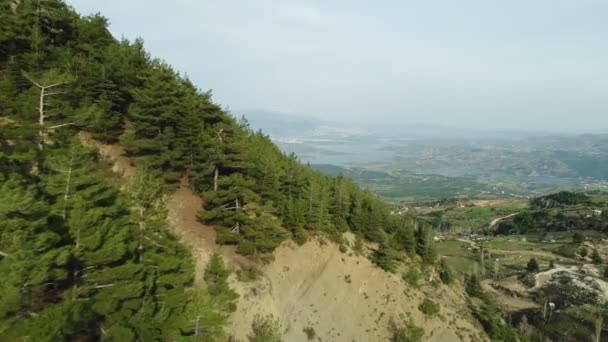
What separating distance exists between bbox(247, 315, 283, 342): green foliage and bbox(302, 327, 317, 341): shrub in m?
2.89

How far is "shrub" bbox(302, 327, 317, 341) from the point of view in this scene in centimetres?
3574

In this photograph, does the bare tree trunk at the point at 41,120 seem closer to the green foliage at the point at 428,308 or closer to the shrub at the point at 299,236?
the shrub at the point at 299,236

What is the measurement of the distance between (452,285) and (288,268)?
89.7 feet

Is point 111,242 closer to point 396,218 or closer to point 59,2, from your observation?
point 59,2

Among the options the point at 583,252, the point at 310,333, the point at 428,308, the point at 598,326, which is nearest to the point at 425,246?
the point at 428,308

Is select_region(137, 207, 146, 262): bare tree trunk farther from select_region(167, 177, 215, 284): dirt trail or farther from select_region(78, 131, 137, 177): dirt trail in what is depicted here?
select_region(78, 131, 137, 177): dirt trail

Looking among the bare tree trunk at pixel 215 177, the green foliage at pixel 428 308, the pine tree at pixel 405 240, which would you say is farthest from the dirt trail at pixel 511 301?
the bare tree trunk at pixel 215 177

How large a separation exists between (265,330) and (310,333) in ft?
17.6

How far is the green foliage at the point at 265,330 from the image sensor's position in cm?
3170

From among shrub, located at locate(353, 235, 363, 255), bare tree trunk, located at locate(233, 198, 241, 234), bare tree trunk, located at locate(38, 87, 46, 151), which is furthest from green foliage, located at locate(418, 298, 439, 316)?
bare tree trunk, located at locate(38, 87, 46, 151)

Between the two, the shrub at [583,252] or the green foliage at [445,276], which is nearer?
the green foliage at [445,276]

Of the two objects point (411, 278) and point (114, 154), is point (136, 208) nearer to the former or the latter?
point (114, 154)

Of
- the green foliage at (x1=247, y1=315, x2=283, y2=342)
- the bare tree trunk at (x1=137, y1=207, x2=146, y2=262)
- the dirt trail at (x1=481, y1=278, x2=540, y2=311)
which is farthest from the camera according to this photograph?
the dirt trail at (x1=481, y1=278, x2=540, y2=311)

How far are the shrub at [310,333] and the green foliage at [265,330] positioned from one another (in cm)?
289
